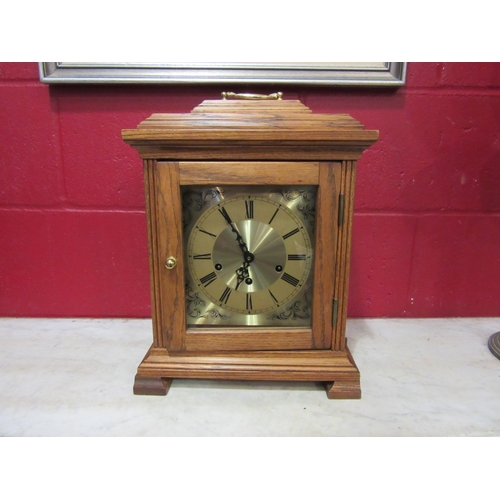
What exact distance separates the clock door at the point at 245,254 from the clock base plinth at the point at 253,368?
0.02m

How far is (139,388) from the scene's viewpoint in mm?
922

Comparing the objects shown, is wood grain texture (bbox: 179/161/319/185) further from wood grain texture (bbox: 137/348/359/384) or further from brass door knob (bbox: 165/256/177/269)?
wood grain texture (bbox: 137/348/359/384)

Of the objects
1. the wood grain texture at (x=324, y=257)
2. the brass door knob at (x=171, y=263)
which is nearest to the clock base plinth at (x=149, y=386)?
the brass door knob at (x=171, y=263)

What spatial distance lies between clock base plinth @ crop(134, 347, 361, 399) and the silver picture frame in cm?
79

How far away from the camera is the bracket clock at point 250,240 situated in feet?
2.72

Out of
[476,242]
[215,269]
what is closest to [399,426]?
[215,269]

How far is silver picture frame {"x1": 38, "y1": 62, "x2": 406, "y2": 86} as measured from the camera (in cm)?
116

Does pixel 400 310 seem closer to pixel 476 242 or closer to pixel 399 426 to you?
pixel 476 242

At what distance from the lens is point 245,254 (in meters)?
0.91

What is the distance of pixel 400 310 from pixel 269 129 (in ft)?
2.84

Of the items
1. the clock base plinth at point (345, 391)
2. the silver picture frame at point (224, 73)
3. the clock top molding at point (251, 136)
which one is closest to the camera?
the clock top molding at point (251, 136)

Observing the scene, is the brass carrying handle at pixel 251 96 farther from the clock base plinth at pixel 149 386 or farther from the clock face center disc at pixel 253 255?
the clock base plinth at pixel 149 386

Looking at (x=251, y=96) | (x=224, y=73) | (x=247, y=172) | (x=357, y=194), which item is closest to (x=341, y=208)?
(x=247, y=172)

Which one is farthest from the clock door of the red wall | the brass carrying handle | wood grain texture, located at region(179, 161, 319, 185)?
the red wall
